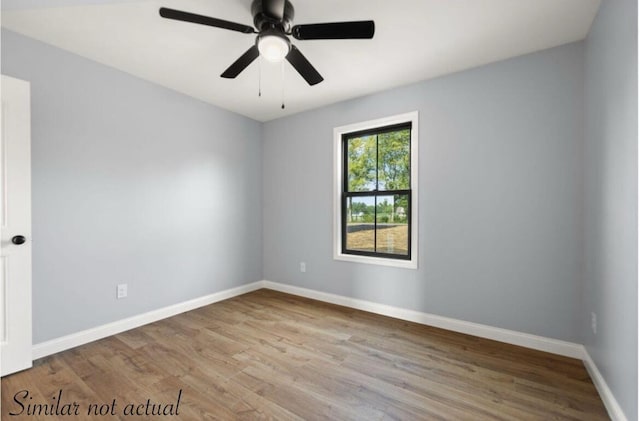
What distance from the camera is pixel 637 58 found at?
4.43 feet

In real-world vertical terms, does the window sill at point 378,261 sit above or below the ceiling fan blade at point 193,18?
below

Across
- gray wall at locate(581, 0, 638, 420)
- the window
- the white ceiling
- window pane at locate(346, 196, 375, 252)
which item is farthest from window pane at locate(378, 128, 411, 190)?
gray wall at locate(581, 0, 638, 420)

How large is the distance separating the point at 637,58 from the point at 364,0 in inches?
57.3

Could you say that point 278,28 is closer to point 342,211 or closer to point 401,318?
point 342,211

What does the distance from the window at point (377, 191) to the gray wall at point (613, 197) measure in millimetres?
1334

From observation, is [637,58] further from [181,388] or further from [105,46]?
[105,46]

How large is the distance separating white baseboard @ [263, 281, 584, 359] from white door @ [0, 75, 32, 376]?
2650 mm

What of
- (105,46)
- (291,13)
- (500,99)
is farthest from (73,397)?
(500,99)

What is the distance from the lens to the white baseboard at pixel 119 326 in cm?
229

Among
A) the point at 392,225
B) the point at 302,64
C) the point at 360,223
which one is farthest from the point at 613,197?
the point at 360,223

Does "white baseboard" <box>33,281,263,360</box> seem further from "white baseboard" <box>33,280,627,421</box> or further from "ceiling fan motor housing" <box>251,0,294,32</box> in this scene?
"ceiling fan motor housing" <box>251,0,294,32</box>

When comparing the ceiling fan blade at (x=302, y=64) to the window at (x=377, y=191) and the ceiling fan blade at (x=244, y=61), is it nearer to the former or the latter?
the ceiling fan blade at (x=244, y=61)

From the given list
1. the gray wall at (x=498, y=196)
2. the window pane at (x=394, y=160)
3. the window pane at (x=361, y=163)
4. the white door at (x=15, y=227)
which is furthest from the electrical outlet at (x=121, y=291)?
the window pane at (x=394, y=160)

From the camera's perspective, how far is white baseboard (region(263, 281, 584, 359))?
227 cm
